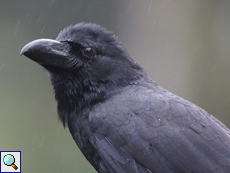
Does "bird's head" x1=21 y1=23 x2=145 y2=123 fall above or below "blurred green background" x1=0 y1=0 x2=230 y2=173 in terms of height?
below

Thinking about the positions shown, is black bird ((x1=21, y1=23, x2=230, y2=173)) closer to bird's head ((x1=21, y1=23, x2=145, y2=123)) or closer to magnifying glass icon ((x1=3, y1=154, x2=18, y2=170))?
bird's head ((x1=21, y1=23, x2=145, y2=123))

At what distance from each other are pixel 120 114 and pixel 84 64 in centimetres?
47

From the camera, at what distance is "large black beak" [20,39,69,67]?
10.4ft

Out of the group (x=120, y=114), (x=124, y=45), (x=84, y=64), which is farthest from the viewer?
(x=124, y=45)

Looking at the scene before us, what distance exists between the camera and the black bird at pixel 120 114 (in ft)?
9.91

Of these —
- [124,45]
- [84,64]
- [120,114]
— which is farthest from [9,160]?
[124,45]

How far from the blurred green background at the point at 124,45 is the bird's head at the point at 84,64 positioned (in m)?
2.20

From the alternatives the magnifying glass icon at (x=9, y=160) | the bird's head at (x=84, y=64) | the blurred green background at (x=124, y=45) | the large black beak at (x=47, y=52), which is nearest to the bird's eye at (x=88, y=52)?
the bird's head at (x=84, y=64)

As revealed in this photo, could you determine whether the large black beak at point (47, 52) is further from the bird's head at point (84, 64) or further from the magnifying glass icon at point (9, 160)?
the magnifying glass icon at point (9, 160)

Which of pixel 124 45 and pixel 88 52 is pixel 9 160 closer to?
pixel 88 52

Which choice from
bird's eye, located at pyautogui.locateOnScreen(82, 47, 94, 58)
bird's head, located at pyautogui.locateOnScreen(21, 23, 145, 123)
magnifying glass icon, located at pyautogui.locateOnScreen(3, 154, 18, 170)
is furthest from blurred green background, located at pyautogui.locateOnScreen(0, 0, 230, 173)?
bird's eye, located at pyautogui.locateOnScreen(82, 47, 94, 58)

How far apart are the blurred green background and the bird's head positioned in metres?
2.20

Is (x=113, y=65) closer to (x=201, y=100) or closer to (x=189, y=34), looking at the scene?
(x=189, y=34)

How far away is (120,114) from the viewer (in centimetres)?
316
